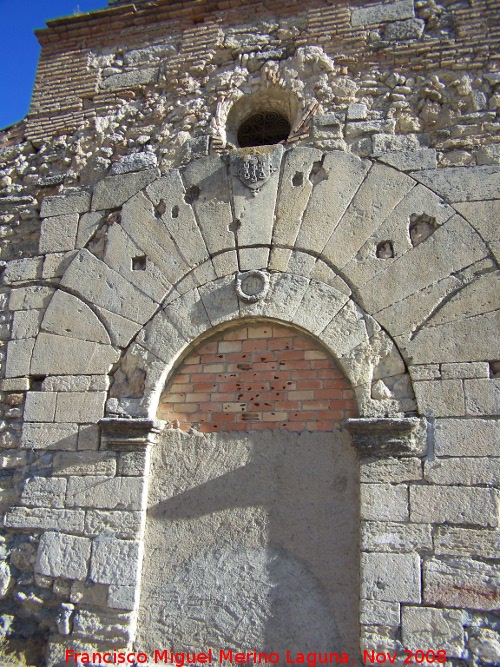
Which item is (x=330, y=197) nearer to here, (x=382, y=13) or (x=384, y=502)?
(x=382, y=13)

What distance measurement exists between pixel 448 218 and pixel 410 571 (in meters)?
2.26

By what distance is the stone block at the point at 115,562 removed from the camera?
3775 millimetres

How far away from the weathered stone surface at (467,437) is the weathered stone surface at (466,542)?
17.2 inches

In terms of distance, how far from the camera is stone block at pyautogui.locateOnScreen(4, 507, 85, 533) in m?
3.99

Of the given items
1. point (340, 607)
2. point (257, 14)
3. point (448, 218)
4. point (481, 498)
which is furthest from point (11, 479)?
point (257, 14)

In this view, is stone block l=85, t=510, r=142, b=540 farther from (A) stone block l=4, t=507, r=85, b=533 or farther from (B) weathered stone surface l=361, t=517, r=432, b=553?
(B) weathered stone surface l=361, t=517, r=432, b=553

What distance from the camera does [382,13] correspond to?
4.55m

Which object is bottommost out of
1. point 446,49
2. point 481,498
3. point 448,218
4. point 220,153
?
point 481,498

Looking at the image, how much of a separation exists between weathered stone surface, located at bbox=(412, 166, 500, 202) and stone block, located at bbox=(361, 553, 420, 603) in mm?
2354

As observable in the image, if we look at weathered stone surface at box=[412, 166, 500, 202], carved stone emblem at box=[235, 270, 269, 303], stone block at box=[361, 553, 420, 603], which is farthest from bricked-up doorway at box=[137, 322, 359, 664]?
weathered stone surface at box=[412, 166, 500, 202]

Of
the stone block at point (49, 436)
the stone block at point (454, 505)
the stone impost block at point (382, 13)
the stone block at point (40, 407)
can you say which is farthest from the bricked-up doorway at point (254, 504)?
the stone impost block at point (382, 13)

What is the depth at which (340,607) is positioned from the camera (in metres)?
3.41

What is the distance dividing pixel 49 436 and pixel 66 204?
1991 mm

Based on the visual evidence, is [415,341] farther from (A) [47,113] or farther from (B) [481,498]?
(A) [47,113]
